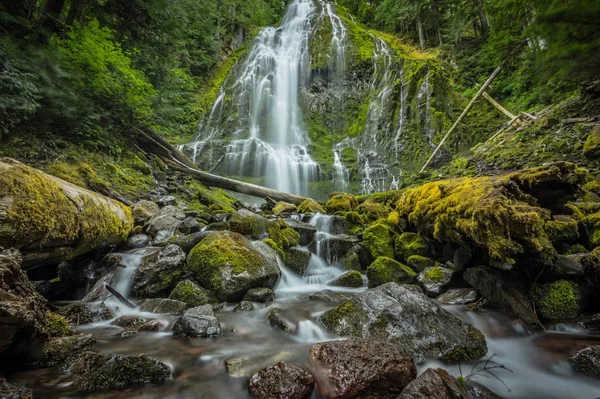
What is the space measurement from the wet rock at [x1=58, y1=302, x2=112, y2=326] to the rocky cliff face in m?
13.1

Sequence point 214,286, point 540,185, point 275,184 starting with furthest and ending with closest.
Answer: point 275,184 → point 214,286 → point 540,185

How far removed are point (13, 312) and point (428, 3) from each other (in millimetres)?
29462

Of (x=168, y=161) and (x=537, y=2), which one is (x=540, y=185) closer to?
(x=537, y=2)

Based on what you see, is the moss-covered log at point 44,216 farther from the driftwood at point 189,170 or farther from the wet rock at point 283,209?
the driftwood at point 189,170

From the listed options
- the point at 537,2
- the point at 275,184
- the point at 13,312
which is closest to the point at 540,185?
the point at 537,2

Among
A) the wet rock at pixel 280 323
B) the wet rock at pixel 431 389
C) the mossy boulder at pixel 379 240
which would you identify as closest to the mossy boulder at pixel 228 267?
the wet rock at pixel 280 323

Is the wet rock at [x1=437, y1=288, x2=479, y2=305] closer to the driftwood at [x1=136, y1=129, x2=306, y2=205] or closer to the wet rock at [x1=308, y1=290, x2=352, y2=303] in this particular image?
the wet rock at [x1=308, y1=290, x2=352, y2=303]

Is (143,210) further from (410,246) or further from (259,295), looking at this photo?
(410,246)

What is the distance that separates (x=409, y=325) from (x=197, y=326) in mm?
2489

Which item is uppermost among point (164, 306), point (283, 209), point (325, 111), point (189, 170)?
point (325, 111)

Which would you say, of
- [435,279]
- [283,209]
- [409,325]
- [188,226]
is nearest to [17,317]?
[409,325]

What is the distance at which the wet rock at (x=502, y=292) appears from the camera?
3568 millimetres

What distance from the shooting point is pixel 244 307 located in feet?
13.7

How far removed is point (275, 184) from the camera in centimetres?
1659
